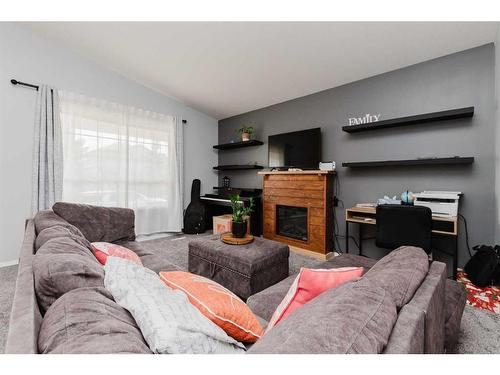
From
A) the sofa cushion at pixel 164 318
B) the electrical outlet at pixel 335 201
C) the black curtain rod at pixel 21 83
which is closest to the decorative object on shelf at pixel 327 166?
the electrical outlet at pixel 335 201

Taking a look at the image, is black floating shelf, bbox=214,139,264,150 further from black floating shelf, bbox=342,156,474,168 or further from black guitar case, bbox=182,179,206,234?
black floating shelf, bbox=342,156,474,168

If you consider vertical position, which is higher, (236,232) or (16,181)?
(16,181)

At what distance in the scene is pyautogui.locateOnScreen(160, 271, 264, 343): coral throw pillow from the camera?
0.80 m

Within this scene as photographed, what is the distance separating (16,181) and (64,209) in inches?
58.7

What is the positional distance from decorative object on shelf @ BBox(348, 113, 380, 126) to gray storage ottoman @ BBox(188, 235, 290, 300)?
6.67ft

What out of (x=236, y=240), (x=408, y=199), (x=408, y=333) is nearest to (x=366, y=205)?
(x=408, y=199)

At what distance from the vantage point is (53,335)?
518 mm

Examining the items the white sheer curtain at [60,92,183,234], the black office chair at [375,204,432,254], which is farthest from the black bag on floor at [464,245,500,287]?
the white sheer curtain at [60,92,183,234]

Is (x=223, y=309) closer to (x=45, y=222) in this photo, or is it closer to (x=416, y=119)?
(x=45, y=222)

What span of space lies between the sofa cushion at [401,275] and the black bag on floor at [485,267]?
62.9 inches

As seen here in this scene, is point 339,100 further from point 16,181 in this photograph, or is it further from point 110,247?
point 16,181

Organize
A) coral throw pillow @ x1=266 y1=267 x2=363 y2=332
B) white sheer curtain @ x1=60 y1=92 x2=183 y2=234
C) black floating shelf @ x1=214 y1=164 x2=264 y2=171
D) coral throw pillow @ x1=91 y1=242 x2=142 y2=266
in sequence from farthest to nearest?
black floating shelf @ x1=214 y1=164 x2=264 y2=171
white sheer curtain @ x1=60 y1=92 x2=183 y2=234
coral throw pillow @ x1=91 y1=242 x2=142 y2=266
coral throw pillow @ x1=266 y1=267 x2=363 y2=332

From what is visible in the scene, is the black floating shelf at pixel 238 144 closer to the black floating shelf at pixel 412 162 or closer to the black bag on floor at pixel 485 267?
the black floating shelf at pixel 412 162
